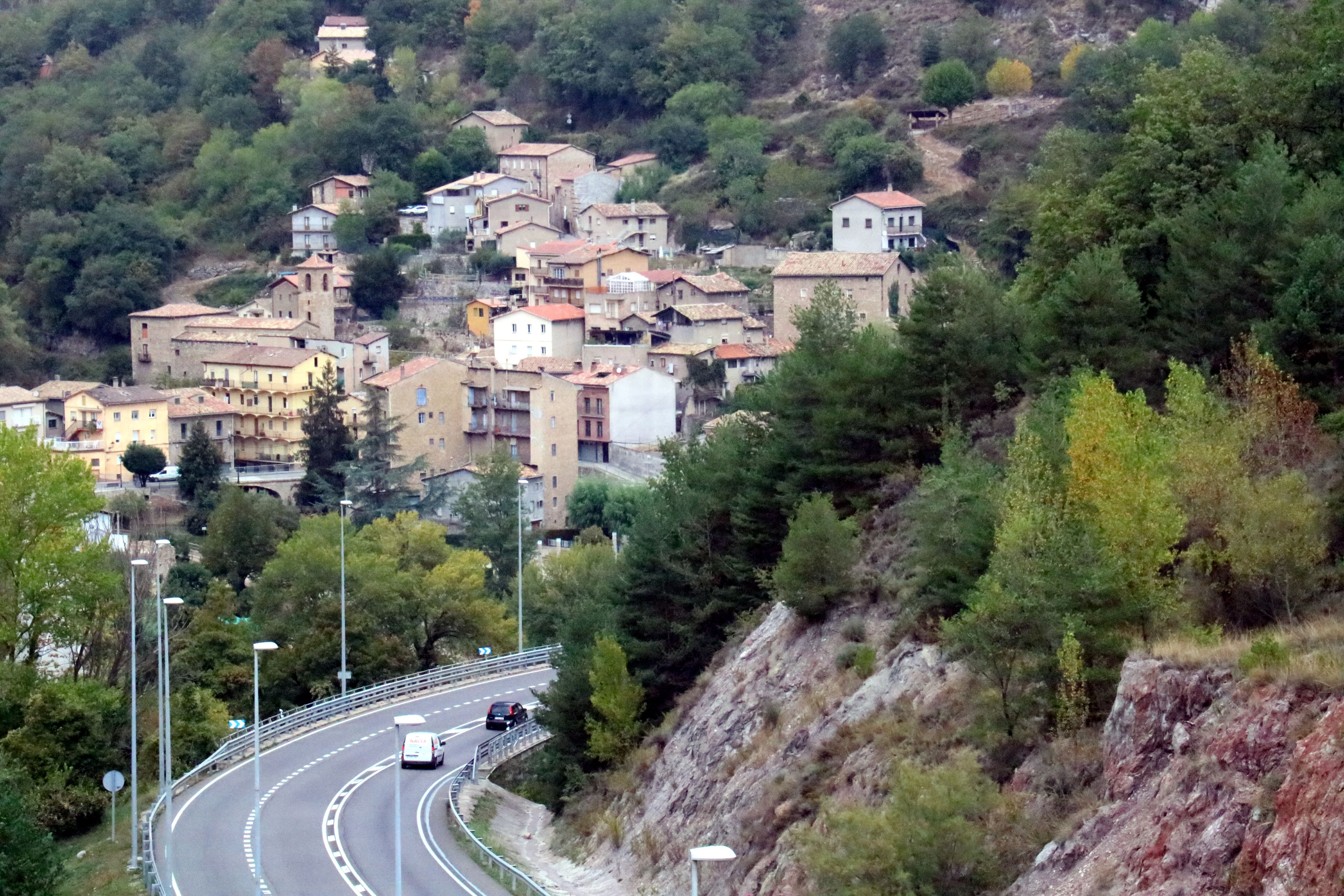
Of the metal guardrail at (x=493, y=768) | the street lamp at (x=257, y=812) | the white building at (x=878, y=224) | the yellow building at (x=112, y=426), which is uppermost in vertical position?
the white building at (x=878, y=224)

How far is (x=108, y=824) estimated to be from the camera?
32156mm

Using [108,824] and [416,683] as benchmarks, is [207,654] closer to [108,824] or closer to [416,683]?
[416,683]

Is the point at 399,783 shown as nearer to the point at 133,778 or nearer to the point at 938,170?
the point at 133,778

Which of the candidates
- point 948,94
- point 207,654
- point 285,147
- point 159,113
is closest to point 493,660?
point 207,654

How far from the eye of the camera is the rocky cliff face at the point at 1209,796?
53.6 feet

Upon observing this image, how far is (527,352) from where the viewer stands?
3282 inches

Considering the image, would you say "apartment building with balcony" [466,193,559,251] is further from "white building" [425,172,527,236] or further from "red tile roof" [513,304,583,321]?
"red tile roof" [513,304,583,321]

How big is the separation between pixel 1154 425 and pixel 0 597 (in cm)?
2307

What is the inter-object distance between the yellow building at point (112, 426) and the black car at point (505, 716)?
42.4 metres

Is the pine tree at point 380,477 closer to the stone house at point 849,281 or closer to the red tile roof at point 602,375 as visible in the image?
the red tile roof at point 602,375

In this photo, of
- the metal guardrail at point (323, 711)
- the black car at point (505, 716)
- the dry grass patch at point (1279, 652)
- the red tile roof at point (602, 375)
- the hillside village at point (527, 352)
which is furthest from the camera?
the red tile roof at point (602, 375)

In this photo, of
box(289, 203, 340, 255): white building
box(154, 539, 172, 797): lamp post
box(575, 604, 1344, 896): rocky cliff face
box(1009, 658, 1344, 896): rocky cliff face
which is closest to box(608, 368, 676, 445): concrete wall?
box(289, 203, 340, 255): white building

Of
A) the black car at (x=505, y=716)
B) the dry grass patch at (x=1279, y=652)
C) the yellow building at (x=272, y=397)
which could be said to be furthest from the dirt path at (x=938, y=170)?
the dry grass patch at (x=1279, y=652)

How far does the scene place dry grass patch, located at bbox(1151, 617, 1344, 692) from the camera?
1786 cm
